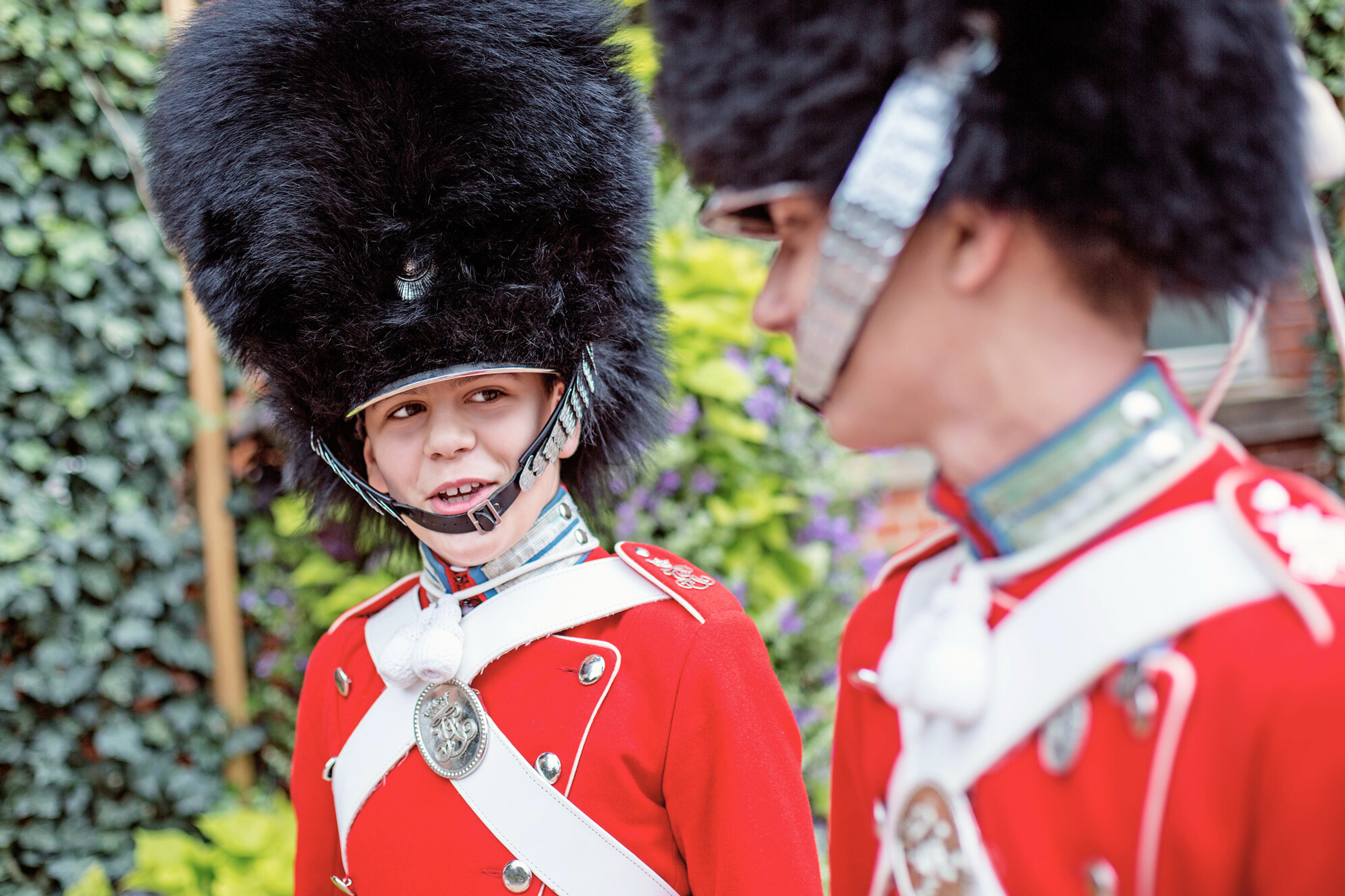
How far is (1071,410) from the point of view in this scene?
975mm

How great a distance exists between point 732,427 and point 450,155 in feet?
6.04

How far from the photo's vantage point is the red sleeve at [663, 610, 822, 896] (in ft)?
5.11

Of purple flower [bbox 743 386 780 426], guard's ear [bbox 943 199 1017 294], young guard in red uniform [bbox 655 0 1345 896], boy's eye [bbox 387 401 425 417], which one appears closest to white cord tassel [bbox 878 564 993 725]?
young guard in red uniform [bbox 655 0 1345 896]

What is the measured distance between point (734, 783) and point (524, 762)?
0.34 metres

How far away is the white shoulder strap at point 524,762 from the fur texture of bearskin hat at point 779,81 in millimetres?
840

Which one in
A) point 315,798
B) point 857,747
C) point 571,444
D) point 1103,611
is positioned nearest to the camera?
point 1103,611

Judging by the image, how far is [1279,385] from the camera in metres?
5.42

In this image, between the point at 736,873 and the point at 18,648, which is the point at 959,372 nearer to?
the point at 736,873

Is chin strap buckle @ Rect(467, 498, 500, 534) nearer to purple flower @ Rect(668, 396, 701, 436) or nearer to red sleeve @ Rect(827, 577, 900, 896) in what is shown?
red sleeve @ Rect(827, 577, 900, 896)

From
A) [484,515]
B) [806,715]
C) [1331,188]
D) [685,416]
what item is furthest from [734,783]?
[1331,188]

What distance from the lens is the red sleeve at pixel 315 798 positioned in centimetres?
200

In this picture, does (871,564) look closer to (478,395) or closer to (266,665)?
(266,665)

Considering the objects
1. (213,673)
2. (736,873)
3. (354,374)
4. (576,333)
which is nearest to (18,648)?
(213,673)

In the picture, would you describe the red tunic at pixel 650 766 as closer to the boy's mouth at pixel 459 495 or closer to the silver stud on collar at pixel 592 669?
the silver stud on collar at pixel 592 669
